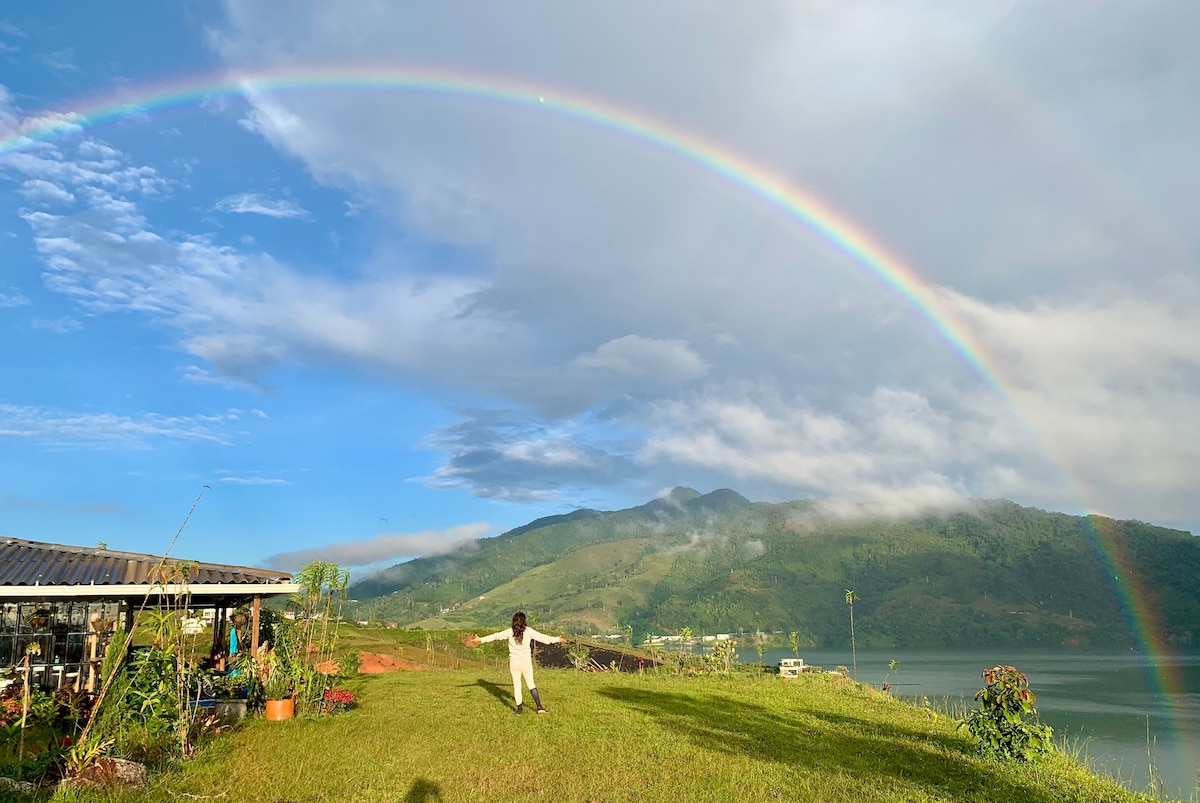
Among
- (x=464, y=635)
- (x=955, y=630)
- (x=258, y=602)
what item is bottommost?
(x=955, y=630)

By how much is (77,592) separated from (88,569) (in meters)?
1.00

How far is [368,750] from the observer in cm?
1025

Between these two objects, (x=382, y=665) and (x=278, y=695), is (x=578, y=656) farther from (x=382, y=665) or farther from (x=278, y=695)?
(x=278, y=695)

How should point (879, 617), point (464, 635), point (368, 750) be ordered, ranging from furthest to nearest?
point (879, 617), point (464, 635), point (368, 750)

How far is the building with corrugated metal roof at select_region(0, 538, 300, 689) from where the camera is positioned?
40.0ft

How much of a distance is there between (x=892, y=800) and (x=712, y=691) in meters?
11.5

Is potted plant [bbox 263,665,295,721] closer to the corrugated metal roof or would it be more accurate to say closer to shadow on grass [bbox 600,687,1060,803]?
the corrugated metal roof

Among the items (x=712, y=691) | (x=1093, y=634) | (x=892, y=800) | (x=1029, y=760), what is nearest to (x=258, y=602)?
(x=712, y=691)

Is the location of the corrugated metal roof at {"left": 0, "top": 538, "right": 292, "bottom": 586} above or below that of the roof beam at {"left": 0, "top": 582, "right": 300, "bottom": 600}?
above

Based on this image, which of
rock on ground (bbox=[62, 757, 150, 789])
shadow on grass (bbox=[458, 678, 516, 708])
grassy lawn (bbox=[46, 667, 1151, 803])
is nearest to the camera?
rock on ground (bbox=[62, 757, 150, 789])

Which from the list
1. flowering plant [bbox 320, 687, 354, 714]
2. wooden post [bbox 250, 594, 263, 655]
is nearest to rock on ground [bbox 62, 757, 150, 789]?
flowering plant [bbox 320, 687, 354, 714]

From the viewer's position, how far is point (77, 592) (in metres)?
12.3

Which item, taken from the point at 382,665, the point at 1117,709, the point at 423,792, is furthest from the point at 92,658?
the point at 1117,709

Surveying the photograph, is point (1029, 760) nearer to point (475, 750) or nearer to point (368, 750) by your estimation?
point (475, 750)
